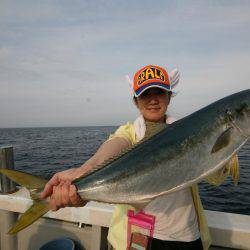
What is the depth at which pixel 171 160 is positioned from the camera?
2.79 m

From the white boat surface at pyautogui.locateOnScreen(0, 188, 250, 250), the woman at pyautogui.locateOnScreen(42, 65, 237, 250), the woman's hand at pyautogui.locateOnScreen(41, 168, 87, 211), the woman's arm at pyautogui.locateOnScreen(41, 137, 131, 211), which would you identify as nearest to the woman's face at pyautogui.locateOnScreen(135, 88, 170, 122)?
the woman at pyautogui.locateOnScreen(42, 65, 237, 250)

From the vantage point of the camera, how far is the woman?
3.04 metres

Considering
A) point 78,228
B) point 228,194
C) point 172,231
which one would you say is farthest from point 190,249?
point 228,194

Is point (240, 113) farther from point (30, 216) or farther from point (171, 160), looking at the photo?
point (30, 216)

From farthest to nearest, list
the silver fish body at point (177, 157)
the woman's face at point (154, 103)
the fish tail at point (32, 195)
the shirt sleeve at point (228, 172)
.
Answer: the woman's face at point (154, 103), the shirt sleeve at point (228, 172), the fish tail at point (32, 195), the silver fish body at point (177, 157)

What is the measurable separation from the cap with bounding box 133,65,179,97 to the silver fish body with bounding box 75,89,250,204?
0.66 metres

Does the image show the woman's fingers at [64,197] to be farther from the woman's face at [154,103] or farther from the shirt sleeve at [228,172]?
the shirt sleeve at [228,172]

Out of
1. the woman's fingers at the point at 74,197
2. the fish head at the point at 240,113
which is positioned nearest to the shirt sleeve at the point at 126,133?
the woman's fingers at the point at 74,197

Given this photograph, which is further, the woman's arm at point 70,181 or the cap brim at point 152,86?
the cap brim at point 152,86

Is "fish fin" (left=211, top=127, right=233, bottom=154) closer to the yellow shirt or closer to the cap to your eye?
the yellow shirt

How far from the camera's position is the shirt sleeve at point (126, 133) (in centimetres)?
342

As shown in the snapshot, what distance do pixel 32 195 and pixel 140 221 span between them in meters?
1.25

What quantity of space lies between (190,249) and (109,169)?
131cm

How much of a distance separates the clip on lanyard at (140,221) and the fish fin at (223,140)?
3.52 feet
